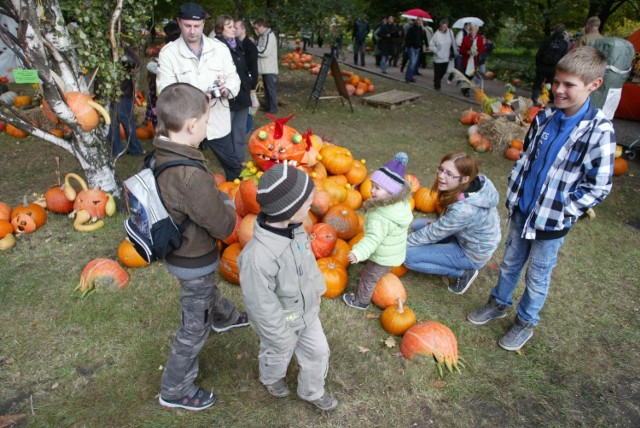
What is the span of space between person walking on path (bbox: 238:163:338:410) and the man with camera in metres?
2.61

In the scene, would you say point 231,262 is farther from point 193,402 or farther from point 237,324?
point 193,402

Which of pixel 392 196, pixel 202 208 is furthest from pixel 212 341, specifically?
pixel 392 196

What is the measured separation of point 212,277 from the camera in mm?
2547

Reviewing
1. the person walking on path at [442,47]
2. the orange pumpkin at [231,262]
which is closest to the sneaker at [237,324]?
the orange pumpkin at [231,262]

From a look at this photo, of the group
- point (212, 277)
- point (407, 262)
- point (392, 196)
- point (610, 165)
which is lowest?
point (407, 262)

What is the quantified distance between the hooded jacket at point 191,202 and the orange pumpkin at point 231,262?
1286 millimetres

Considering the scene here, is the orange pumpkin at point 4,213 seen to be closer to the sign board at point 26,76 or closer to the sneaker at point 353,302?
the sign board at point 26,76

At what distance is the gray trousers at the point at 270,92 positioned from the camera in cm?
949

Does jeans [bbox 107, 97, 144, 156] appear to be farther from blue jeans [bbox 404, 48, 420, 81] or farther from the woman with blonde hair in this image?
blue jeans [bbox 404, 48, 420, 81]

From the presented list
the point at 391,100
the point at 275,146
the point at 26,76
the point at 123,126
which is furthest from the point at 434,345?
the point at 391,100

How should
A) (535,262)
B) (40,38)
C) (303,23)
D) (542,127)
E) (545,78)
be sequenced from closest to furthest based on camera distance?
(542,127) → (535,262) → (40,38) → (303,23) → (545,78)

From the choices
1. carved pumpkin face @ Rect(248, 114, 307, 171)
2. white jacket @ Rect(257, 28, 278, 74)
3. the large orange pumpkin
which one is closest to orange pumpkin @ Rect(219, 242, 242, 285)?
carved pumpkin face @ Rect(248, 114, 307, 171)

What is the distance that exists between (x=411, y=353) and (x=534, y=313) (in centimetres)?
105

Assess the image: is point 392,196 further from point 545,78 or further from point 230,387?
point 545,78
